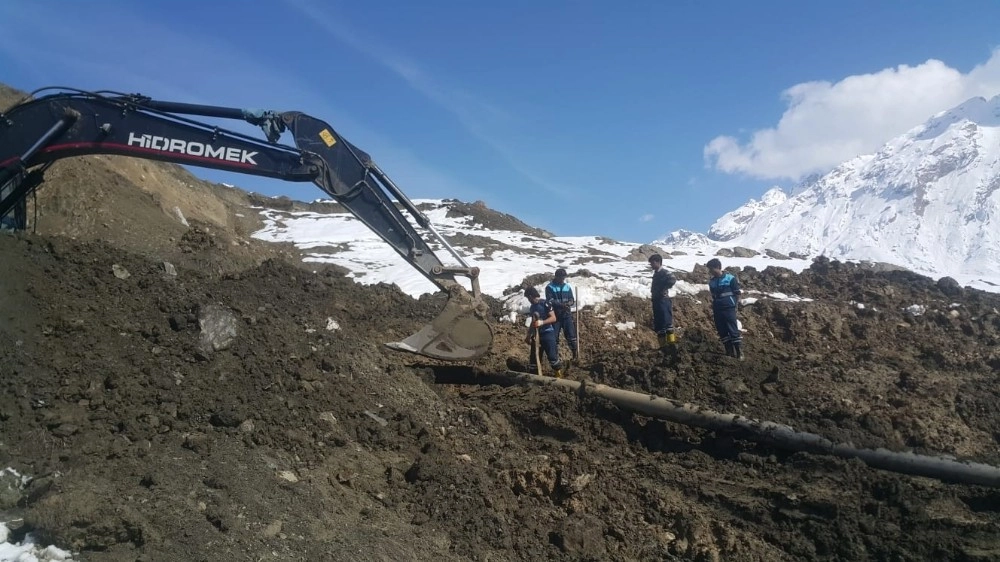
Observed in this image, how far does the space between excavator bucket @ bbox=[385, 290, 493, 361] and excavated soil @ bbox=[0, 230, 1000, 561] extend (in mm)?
421

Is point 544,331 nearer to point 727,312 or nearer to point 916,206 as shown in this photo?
point 727,312

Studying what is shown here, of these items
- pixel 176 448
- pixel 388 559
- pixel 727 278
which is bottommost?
pixel 388 559

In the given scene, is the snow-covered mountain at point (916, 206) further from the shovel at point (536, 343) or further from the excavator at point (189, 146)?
the excavator at point (189, 146)

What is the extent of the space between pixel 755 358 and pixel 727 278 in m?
1.16

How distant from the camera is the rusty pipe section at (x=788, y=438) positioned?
562 cm

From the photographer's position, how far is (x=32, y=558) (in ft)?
11.6

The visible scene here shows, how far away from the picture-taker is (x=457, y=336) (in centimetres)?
784

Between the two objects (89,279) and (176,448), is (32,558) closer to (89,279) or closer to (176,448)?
(176,448)

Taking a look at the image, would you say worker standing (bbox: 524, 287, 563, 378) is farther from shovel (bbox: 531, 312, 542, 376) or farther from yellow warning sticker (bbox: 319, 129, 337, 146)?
yellow warning sticker (bbox: 319, 129, 337, 146)

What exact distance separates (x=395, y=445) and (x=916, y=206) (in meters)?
142

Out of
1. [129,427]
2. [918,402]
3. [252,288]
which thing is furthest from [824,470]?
[252,288]

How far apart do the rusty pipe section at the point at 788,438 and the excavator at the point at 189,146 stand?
2513 mm

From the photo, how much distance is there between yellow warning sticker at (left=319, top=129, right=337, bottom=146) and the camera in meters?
7.36

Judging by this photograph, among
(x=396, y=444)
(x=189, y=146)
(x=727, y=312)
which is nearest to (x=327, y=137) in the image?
(x=189, y=146)
